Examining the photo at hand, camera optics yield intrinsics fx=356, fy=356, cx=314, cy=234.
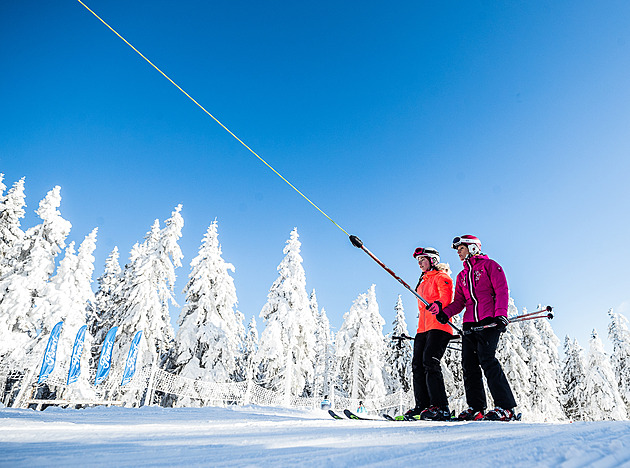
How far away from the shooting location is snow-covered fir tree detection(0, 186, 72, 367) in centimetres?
1717

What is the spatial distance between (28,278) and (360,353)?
65.4ft

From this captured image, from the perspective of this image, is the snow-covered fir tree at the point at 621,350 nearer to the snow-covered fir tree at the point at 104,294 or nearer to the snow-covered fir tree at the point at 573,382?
the snow-covered fir tree at the point at 573,382

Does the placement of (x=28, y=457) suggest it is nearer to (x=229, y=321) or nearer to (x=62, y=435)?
(x=62, y=435)

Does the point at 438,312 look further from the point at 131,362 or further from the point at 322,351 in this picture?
Result: the point at 322,351

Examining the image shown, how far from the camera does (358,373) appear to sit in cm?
2511

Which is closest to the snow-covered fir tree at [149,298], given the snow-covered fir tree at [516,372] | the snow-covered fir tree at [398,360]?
the snow-covered fir tree at [398,360]

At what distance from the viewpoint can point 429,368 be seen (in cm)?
405

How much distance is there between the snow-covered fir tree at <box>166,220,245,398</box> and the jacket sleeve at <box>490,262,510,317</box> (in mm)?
17371

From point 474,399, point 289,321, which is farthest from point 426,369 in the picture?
point 289,321

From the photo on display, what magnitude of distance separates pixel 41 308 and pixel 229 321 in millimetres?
9480

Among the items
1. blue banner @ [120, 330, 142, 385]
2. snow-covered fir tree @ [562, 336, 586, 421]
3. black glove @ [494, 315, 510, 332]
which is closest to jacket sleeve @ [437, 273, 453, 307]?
black glove @ [494, 315, 510, 332]

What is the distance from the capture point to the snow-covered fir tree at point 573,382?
25.6 metres

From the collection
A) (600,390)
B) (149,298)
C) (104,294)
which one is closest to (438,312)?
(149,298)

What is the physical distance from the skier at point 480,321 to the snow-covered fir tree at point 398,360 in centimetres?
2159
